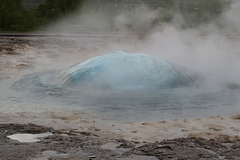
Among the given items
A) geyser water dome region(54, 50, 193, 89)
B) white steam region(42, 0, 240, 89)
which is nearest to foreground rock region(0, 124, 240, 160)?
geyser water dome region(54, 50, 193, 89)

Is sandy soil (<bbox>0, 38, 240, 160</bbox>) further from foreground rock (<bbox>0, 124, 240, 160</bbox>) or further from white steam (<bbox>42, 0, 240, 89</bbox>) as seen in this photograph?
white steam (<bbox>42, 0, 240, 89</bbox>)

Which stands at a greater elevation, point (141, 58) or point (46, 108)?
point (141, 58)

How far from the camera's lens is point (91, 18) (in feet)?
71.7

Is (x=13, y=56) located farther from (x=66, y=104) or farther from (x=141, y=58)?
(x=66, y=104)

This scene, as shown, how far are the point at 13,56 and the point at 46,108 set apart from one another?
5.35 metres

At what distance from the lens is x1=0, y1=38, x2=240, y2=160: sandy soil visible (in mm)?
3121

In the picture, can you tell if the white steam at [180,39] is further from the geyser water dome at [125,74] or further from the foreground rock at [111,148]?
the foreground rock at [111,148]

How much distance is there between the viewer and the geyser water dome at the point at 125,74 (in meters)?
5.90

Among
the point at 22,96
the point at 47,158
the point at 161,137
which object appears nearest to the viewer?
the point at 47,158

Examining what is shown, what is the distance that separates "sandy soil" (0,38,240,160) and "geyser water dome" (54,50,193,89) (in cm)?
135

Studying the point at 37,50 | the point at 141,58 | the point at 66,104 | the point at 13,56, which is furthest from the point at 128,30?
the point at 66,104

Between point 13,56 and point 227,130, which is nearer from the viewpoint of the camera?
point 227,130

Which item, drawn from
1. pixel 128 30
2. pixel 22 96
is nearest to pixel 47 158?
A: pixel 22 96

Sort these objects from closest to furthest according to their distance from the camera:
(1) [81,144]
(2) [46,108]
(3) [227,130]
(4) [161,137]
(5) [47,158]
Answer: (5) [47,158]
(1) [81,144]
(4) [161,137]
(3) [227,130]
(2) [46,108]
